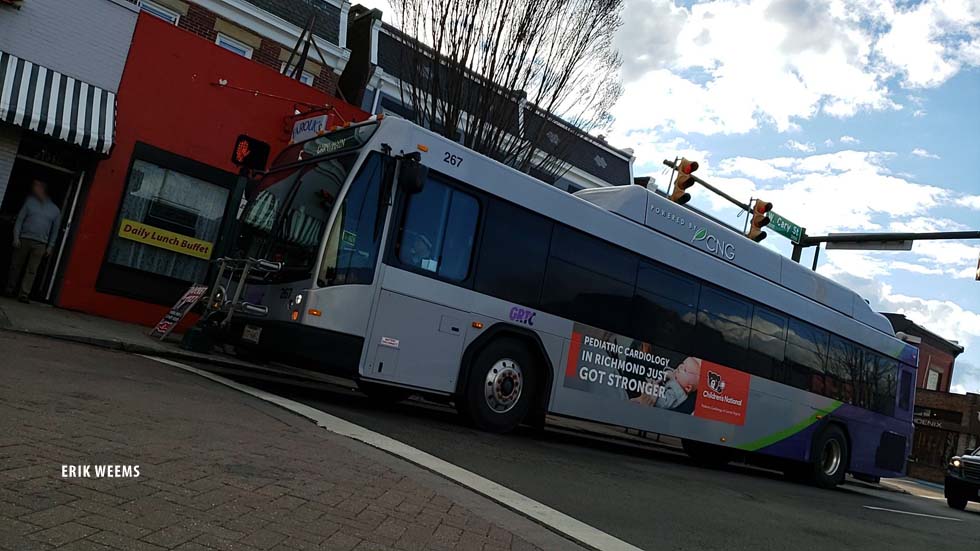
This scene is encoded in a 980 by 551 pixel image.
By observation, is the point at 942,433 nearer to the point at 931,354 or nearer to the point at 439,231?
the point at 931,354

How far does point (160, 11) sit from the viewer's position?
57.9 feet

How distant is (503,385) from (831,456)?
7.98 m

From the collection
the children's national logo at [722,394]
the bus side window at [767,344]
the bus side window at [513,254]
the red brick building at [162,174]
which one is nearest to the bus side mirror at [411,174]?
the bus side window at [513,254]

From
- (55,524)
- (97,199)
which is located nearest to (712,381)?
(55,524)

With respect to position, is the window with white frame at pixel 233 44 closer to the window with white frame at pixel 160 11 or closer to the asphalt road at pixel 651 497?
the window with white frame at pixel 160 11

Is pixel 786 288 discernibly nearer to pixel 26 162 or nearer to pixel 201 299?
pixel 201 299

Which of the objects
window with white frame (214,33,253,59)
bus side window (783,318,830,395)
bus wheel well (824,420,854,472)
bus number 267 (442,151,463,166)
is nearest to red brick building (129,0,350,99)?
window with white frame (214,33,253,59)

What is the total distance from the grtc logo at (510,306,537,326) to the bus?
0.02 meters

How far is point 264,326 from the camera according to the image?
8305mm

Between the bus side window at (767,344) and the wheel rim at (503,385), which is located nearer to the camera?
the wheel rim at (503,385)

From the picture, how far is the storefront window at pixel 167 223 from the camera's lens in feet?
45.0

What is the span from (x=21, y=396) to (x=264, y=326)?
10.4 ft

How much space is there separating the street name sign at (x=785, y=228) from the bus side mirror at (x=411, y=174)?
531 inches

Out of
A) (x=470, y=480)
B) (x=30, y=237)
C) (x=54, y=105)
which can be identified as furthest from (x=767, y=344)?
(x=54, y=105)
